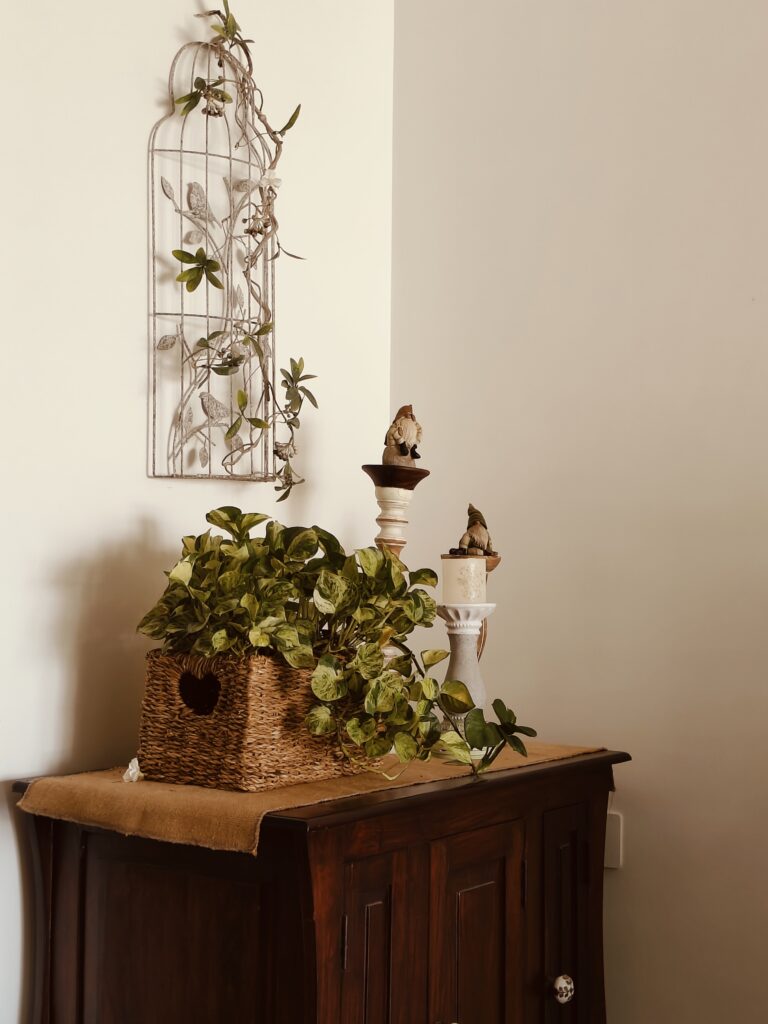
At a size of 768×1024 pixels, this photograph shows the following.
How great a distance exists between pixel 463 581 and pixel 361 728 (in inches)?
13.1

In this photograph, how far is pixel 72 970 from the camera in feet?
4.58

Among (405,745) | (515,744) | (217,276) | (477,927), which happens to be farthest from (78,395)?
(477,927)

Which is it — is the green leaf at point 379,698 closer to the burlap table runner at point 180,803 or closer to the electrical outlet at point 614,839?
the burlap table runner at point 180,803

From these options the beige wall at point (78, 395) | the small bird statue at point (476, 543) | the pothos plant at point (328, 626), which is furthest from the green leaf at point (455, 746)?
the beige wall at point (78, 395)

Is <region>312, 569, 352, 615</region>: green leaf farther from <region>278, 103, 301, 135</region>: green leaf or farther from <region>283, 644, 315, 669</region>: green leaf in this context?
<region>278, 103, 301, 135</region>: green leaf

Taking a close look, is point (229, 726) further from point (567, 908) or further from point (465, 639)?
point (567, 908)

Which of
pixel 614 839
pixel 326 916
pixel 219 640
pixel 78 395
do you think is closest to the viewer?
A: pixel 326 916

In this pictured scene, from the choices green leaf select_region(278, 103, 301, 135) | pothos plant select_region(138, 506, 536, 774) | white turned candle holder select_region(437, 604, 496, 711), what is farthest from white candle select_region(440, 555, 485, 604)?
green leaf select_region(278, 103, 301, 135)

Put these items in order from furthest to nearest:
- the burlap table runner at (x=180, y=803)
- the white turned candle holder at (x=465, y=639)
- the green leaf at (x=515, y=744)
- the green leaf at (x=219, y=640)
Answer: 1. the white turned candle holder at (x=465, y=639)
2. the green leaf at (x=515, y=744)
3. the green leaf at (x=219, y=640)
4. the burlap table runner at (x=180, y=803)

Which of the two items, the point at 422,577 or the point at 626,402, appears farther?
the point at 626,402

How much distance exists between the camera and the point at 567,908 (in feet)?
5.54

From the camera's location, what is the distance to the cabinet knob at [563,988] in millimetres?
1616

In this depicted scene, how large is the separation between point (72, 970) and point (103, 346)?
841mm

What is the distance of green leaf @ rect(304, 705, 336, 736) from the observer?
136 centimetres
